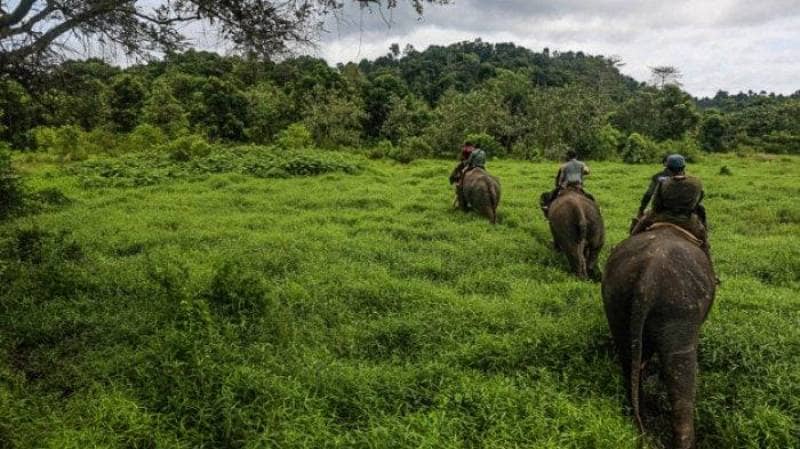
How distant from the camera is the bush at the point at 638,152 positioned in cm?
2797

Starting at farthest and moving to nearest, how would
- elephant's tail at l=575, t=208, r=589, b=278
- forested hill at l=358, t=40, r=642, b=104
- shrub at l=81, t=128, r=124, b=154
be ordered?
forested hill at l=358, t=40, r=642, b=104
shrub at l=81, t=128, r=124, b=154
elephant's tail at l=575, t=208, r=589, b=278

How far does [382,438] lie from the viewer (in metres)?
4.25

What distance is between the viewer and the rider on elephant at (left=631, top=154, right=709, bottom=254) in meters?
5.83

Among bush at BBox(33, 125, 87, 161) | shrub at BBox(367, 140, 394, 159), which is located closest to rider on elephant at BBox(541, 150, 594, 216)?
shrub at BBox(367, 140, 394, 159)

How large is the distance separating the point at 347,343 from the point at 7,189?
32.7 feet

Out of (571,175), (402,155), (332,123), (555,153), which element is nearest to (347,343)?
(571,175)

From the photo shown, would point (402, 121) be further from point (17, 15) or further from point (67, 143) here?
point (17, 15)

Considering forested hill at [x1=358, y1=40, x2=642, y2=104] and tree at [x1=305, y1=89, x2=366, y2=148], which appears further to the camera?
forested hill at [x1=358, y1=40, x2=642, y2=104]

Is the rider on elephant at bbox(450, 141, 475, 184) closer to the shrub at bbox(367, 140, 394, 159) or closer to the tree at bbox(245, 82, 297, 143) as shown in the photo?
the shrub at bbox(367, 140, 394, 159)

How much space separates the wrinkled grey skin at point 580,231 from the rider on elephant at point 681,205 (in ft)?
7.10

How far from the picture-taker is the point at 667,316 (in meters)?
4.61

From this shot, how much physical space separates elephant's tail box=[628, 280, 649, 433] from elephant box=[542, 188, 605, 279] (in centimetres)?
359

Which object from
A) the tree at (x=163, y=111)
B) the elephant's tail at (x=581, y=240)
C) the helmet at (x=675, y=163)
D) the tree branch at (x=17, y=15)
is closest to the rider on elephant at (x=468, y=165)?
the elephant's tail at (x=581, y=240)

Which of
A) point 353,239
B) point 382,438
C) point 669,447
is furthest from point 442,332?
point 353,239
